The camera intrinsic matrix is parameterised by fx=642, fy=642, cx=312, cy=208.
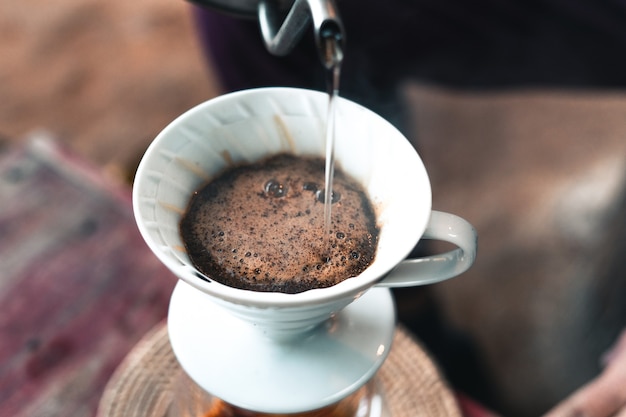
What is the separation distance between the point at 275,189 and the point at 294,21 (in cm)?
14

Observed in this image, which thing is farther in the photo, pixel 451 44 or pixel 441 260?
pixel 451 44

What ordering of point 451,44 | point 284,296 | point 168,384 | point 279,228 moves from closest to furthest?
1. point 284,296
2. point 279,228
3. point 168,384
4. point 451,44

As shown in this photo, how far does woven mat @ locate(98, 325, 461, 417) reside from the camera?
667mm

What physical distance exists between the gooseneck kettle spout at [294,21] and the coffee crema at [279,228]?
10 centimetres

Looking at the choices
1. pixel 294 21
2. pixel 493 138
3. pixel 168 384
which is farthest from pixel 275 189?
pixel 493 138

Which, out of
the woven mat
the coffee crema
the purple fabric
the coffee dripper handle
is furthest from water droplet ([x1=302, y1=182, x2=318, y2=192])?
the purple fabric

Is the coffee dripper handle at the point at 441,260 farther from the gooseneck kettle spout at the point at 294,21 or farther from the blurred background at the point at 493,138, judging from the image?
the blurred background at the point at 493,138

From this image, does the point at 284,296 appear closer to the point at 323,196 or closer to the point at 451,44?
the point at 323,196

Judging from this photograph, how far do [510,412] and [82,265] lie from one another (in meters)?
0.83

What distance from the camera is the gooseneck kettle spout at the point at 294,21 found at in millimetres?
437

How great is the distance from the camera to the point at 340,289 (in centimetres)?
40

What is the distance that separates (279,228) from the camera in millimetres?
513

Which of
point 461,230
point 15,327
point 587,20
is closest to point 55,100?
point 15,327

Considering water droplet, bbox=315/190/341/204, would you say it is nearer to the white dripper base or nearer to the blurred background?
the white dripper base
